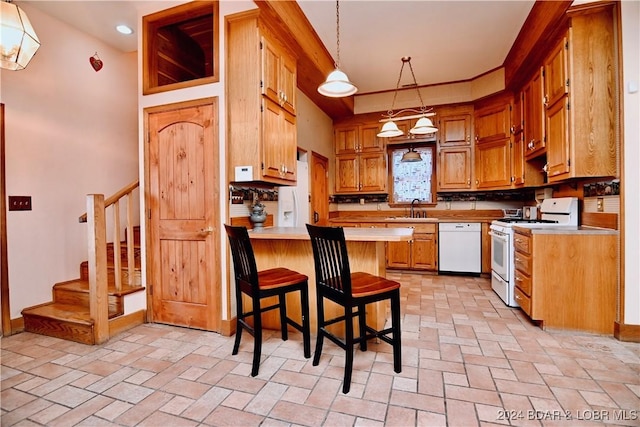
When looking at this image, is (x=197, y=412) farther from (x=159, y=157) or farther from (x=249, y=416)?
(x=159, y=157)

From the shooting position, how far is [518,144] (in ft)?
14.3

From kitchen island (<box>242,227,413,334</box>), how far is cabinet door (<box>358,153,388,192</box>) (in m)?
2.96

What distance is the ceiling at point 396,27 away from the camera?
300cm

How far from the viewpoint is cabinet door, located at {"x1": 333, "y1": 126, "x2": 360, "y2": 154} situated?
18.5ft

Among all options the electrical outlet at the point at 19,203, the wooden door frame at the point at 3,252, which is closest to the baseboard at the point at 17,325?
the wooden door frame at the point at 3,252

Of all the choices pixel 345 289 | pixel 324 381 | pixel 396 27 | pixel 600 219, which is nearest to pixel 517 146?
pixel 600 219

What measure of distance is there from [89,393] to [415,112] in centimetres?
530

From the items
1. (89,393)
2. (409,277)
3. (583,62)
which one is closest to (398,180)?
(409,277)

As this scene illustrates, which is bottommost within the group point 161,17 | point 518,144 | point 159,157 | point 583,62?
point 159,157

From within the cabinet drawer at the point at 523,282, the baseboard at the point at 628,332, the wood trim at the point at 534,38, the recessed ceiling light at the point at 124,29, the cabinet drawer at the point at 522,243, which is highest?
the recessed ceiling light at the point at 124,29

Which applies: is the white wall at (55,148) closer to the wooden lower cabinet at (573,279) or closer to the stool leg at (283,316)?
the stool leg at (283,316)

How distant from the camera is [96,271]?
2584 mm

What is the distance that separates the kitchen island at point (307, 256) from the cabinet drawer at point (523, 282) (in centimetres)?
137

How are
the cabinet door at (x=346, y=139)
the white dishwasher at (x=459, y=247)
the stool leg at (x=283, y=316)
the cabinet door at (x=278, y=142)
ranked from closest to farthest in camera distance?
the stool leg at (x=283, y=316)
the cabinet door at (x=278, y=142)
the white dishwasher at (x=459, y=247)
the cabinet door at (x=346, y=139)
